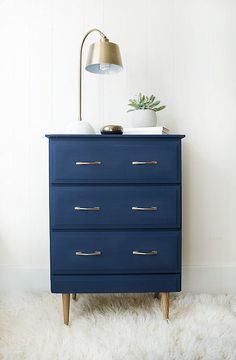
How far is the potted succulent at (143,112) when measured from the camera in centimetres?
192

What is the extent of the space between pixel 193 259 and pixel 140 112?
95 cm

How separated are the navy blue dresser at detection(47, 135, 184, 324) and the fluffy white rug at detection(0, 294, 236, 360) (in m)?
0.17

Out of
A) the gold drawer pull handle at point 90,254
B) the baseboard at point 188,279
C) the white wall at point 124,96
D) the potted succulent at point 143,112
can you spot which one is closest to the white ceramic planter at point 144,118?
the potted succulent at point 143,112

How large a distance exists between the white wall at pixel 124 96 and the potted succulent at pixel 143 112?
18 centimetres

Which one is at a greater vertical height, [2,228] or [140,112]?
[140,112]

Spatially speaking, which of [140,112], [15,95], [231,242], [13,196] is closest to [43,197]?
[13,196]

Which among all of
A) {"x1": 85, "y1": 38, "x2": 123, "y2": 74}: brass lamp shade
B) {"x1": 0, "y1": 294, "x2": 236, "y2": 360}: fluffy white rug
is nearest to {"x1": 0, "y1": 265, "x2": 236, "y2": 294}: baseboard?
{"x1": 0, "y1": 294, "x2": 236, "y2": 360}: fluffy white rug

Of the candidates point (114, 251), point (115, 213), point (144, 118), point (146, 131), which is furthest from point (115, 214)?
point (144, 118)

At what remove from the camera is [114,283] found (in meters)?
1.68

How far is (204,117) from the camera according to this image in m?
2.15

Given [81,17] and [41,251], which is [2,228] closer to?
[41,251]

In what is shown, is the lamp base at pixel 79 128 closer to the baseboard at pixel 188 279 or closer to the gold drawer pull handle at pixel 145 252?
the gold drawer pull handle at pixel 145 252

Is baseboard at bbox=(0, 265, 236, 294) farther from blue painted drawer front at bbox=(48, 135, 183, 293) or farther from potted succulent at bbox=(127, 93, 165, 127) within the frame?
potted succulent at bbox=(127, 93, 165, 127)

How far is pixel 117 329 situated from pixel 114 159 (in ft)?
2.55
